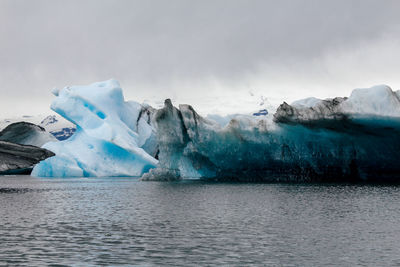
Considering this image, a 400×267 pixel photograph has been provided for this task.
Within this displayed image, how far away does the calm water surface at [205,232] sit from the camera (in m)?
11.1

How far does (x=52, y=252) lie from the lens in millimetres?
11812

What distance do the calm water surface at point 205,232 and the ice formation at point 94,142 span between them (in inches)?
1168

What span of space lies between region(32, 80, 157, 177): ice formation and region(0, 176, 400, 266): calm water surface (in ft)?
97.3

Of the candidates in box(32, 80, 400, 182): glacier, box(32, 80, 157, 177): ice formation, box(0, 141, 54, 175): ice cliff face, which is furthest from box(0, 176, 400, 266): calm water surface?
box(0, 141, 54, 175): ice cliff face

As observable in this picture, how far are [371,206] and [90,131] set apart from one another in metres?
38.6

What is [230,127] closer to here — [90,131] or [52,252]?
[90,131]

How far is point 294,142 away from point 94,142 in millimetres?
25249

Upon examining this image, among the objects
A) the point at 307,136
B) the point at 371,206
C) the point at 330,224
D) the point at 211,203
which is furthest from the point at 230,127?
the point at 330,224

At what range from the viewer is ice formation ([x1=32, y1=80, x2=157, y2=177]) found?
54.9m

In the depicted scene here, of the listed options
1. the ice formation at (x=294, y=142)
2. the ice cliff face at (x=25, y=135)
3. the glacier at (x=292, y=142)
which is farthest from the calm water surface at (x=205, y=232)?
the ice cliff face at (x=25, y=135)

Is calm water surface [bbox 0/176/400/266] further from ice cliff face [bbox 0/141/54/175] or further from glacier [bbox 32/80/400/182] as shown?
ice cliff face [bbox 0/141/54/175]

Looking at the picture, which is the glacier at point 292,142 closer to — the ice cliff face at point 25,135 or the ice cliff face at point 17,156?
the ice cliff face at point 17,156

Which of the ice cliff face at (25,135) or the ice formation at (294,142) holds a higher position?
the ice cliff face at (25,135)

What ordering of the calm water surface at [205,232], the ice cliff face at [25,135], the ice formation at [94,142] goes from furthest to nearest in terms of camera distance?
the ice cliff face at [25,135], the ice formation at [94,142], the calm water surface at [205,232]
